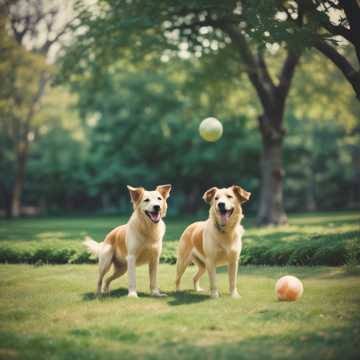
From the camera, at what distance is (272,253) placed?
10688mm

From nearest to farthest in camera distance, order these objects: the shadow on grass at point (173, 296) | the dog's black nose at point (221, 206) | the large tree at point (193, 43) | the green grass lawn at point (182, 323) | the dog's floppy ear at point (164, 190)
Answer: the green grass lawn at point (182, 323)
the dog's black nose at point (221, 206)
the shadow on grass at point (173, 296)
the dog's floppy ear at point (164, 190)
the large tree at point (193, 43)

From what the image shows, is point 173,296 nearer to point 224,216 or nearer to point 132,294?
point 132,294

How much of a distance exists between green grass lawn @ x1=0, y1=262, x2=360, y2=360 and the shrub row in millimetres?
1197

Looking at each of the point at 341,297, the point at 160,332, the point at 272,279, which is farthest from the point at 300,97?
the point at 160,332

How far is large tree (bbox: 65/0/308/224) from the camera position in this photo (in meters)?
14.9

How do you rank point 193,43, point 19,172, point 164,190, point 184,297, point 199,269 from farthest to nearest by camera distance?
1. point 19,172
2. point 193,43
3. point 199,269
4. point 164,190
5. point 184,297

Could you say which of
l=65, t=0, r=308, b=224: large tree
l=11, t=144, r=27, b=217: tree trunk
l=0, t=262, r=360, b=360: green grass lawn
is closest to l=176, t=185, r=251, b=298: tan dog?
l=0, t=262, r=360, b=360: green grass lawn

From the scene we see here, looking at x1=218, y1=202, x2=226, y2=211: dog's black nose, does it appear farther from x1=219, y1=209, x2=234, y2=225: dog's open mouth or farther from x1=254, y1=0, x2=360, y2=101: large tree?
x1=254, y1=0, x2=360, y2=101: large tree

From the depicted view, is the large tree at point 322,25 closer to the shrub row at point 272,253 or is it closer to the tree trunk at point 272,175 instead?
the shrub row at point 272,253

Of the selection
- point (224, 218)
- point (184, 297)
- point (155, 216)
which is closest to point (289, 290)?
point (224, 218)

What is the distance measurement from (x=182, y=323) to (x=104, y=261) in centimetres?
259

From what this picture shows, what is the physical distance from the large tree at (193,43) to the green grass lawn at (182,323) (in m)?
7.88

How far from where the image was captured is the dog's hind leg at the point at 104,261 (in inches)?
304

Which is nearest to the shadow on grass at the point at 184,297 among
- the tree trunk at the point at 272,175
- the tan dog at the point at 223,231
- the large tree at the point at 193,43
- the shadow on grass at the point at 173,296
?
the shadow on grass at the point at 173,296
